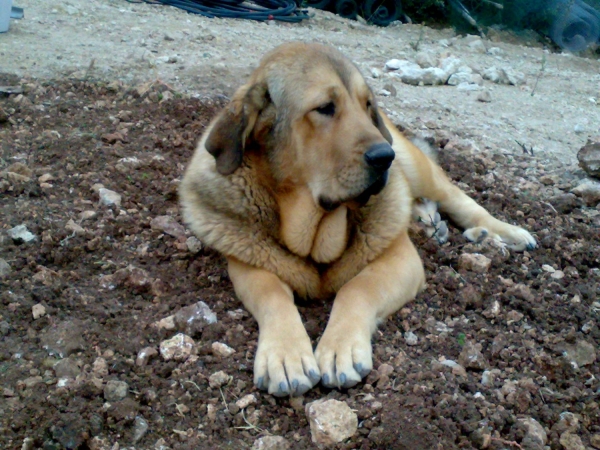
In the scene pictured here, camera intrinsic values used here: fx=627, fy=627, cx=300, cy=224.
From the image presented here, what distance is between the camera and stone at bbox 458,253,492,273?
351 centimetres

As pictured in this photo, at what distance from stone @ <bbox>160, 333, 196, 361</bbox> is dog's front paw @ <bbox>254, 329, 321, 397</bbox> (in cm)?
32

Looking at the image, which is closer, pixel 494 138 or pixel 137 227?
pixel 137 227

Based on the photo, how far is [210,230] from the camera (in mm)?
3373

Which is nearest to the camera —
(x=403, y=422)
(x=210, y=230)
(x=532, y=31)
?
(x=403, y=422)

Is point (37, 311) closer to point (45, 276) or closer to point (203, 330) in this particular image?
point (45, 276)

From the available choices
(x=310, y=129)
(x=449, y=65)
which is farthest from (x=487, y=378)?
(x=449, y=65)

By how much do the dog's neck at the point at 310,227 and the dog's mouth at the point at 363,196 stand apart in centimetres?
9

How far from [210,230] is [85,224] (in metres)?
0.86

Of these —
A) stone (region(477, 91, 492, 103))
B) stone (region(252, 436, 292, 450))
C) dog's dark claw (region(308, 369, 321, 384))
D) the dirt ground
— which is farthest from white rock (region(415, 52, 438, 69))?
stone (region(252, 436, 292, 450))

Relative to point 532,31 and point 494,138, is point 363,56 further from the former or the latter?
point 532,31

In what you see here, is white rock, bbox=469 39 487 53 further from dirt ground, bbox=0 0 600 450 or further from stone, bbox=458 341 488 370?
stone, bbox=458 341 488 370

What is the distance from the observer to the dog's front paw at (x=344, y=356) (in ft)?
8.43

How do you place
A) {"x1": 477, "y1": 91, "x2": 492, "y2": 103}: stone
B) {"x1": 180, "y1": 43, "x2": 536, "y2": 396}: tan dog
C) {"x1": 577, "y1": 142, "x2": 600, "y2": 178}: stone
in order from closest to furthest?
{"x1": 180, "y1": 43, "x2": 536, "y2": 396}: tan dog → {"x1": 577, "y1": 142, "x2": 600, "y2": 178}: stone → {"x1": 477, "y1": 91, "x2": 492, "y2": 103}: stone

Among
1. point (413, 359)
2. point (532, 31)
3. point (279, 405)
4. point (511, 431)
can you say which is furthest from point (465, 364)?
point (532, 31)
